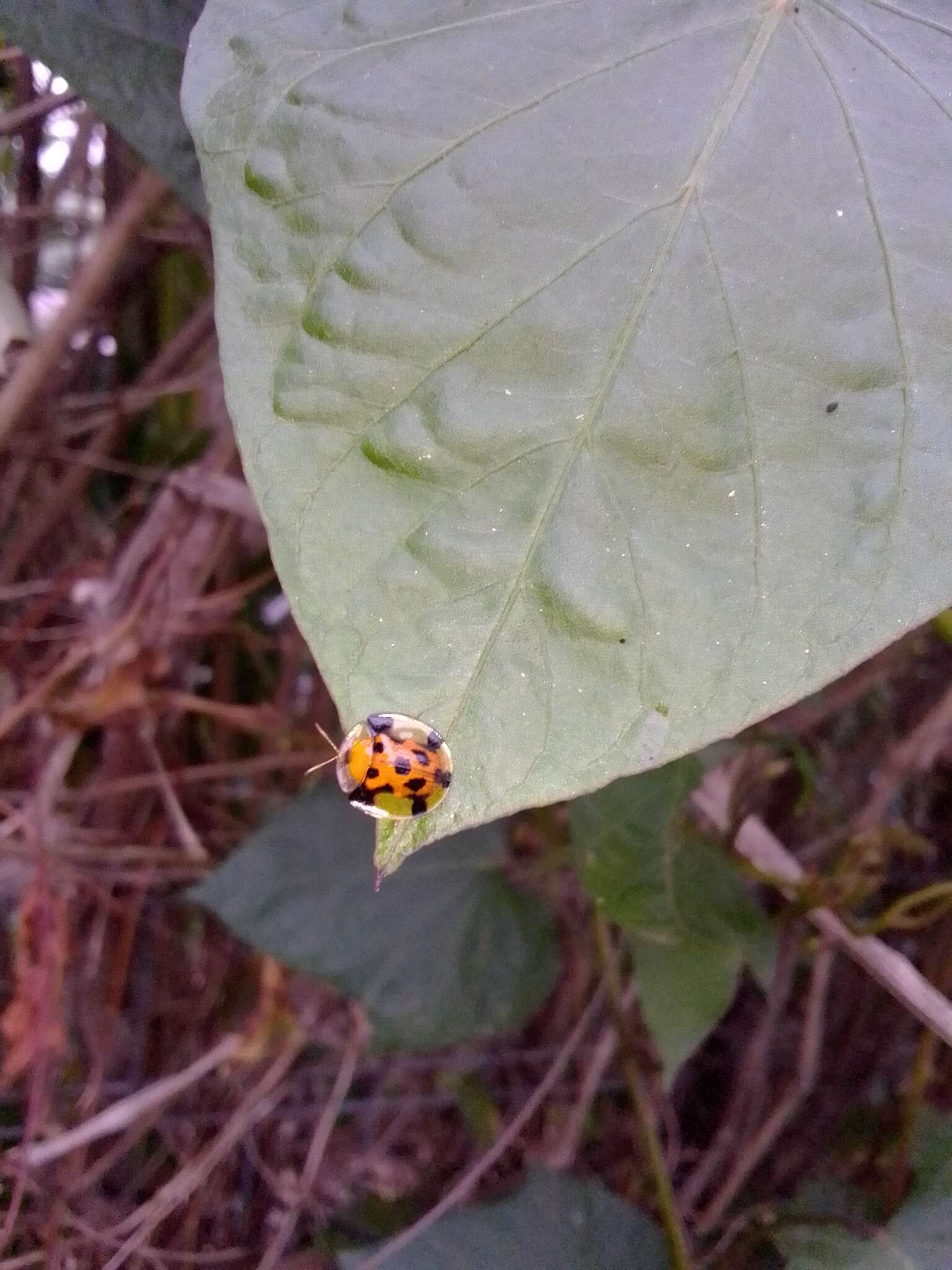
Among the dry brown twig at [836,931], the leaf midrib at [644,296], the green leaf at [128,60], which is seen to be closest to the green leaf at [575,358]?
the leaf midrib at [644,296]

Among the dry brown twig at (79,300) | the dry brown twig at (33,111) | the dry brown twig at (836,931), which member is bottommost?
the dry brown twig at (836,931)

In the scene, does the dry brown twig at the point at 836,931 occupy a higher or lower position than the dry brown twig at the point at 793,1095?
higher

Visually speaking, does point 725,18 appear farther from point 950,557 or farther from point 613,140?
point 950,557

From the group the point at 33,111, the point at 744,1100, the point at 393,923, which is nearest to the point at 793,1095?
the point at 744,1100

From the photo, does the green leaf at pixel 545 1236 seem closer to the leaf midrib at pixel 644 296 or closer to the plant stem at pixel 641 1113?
the plant stem at pixel 641 1113

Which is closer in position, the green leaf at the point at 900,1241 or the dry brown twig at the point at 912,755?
the green leaf at the point at 900,1241

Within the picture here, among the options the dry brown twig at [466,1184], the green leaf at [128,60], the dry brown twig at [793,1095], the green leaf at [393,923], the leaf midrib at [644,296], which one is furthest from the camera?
the dry brown twig at [793,1095]

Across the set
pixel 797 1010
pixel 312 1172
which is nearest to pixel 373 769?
pixel 312 1172
